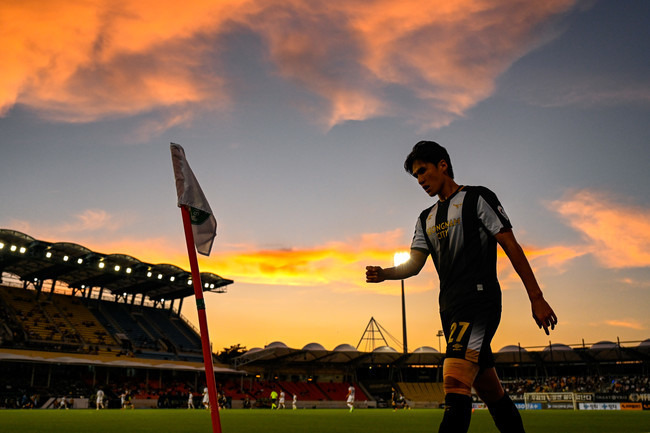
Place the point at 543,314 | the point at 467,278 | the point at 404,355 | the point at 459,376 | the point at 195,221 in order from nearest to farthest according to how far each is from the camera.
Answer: the point at 543,314 → the point at 459,376 → the point at 467,278 → the point at 195,221 → the point at 404,355

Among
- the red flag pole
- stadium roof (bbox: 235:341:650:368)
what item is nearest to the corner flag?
the red flag pole

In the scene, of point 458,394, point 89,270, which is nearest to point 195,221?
point 458,394

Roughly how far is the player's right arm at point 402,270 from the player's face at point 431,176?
1.85ft

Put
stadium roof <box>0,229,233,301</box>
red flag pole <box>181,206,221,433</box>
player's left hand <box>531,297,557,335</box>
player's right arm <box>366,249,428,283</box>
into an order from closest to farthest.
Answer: player's left hand <box>531,297,557,335</box> < player's right arm <box>366,249,428,283</box> < red flag pole <box>181,206,221,433</box> < stadium roof <box>0,229,233,301</box>

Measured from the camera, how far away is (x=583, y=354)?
77.9m

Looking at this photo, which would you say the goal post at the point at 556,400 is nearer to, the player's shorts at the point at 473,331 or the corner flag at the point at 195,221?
the corner flag at the point at 195,221

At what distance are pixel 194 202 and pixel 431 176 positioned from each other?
2443 millimetres

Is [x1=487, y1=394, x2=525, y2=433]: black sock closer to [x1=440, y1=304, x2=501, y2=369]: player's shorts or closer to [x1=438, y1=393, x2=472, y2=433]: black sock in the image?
[x1=440, y1=304, x2=501, y2=369]: player's shorts

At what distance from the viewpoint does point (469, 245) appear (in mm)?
4543

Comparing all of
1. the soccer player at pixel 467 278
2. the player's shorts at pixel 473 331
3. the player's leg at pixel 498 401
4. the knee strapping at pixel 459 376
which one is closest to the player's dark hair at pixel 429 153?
the soccer player at pixel 467 278

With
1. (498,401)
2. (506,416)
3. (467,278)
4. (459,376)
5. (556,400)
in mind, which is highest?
(467,278)

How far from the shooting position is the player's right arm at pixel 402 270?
504 centimetres

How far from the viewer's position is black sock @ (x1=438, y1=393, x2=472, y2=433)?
409cm

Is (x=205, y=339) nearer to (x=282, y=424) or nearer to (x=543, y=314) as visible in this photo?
(x=543, y=314)
